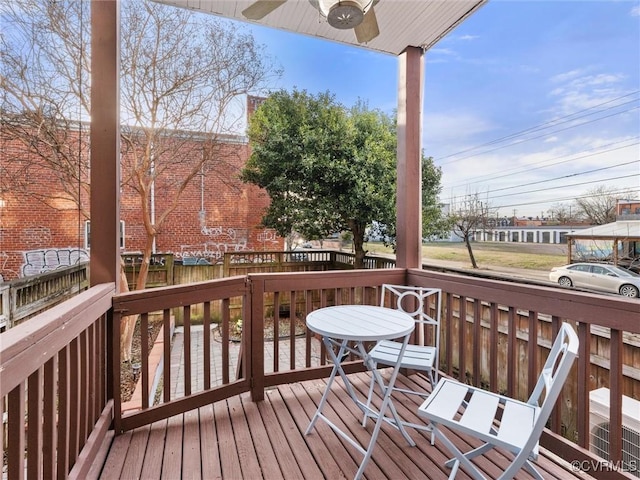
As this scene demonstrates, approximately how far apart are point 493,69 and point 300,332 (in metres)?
6.56

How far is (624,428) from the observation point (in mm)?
2127

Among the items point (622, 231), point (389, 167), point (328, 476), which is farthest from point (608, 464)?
point (389, 167)

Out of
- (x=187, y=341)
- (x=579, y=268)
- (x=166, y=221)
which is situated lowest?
(x=187, y=341)

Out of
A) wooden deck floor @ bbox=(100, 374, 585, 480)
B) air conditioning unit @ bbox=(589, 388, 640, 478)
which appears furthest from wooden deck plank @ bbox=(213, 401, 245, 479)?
air conditioning unit @ bbox=(589, 388, 640, 478)

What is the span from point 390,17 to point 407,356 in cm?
263

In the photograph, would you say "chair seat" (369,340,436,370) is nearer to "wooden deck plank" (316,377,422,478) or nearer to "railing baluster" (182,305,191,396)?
"wooden deck plank" (316,377,422,478)

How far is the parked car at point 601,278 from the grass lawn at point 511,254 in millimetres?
234

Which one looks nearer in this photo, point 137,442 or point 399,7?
point 137,442

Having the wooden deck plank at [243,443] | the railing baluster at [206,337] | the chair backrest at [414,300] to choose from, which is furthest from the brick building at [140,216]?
the chair backrest at [414,300]

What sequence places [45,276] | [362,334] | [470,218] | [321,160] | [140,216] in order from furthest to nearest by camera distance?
[321,160] < [140,216] < [470,218] < [362,334] < [45,276]

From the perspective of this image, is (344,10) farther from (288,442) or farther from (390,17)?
(288,442)

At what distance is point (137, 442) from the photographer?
179 centimetres

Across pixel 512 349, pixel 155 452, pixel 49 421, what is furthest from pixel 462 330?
pixel 49 421

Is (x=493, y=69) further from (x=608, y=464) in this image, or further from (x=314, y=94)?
(x=608, y=464)
